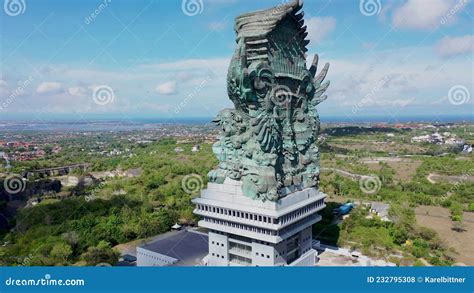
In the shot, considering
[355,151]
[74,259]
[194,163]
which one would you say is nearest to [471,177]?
[355,151]

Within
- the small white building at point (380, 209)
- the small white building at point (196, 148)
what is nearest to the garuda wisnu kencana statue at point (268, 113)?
the small white building at point (380, 209)

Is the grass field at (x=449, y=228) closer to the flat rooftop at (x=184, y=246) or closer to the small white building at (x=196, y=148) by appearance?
→ the flat rooftop at (x=184, y=246)

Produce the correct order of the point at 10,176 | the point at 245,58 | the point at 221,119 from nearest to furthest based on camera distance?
the point at 245,58 → the point at 221,119 → the point at 10,176

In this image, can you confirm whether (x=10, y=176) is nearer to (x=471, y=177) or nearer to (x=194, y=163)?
(x=194, y=163)

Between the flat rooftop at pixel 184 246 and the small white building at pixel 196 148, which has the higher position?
the small white building at pixel 196 148

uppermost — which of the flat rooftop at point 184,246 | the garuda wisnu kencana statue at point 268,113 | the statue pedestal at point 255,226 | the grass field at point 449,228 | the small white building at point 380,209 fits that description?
the garuda wisnu kencana statue at point 268,113
